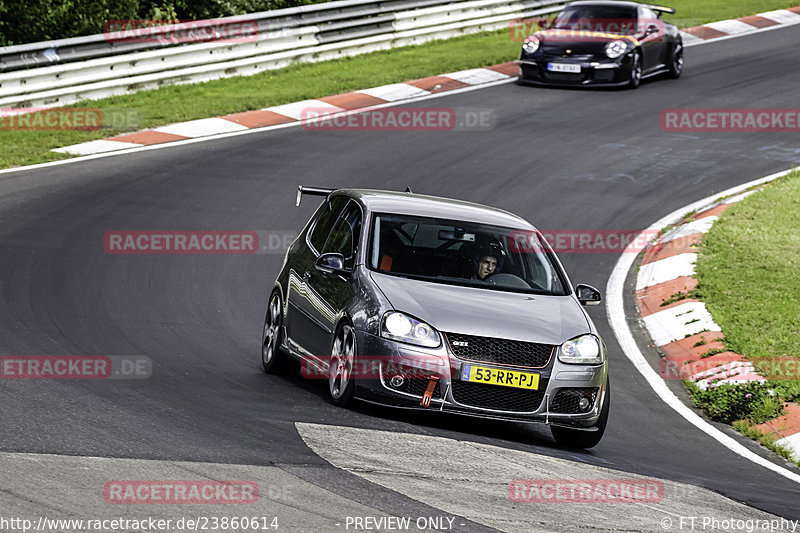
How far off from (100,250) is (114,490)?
7734mm

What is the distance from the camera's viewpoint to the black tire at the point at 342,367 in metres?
8.51

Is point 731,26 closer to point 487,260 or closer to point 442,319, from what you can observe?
point 487,260

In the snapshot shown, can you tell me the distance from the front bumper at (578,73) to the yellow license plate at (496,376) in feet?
50.1

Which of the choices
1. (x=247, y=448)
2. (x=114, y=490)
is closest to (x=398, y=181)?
(x=247, y=448)

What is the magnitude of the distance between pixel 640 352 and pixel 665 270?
7.92 feet

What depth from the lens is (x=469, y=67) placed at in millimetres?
24359

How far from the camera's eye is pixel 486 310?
859 centimetres

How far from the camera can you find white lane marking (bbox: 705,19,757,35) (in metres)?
29.2

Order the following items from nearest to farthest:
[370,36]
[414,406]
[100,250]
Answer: [414,406], [100,250], [370,36]

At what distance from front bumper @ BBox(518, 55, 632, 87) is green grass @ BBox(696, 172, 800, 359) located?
20.8 ft

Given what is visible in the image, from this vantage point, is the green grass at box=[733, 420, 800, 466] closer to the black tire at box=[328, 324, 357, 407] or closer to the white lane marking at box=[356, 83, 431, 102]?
the black tire at box=[328, 324, 357, 407]

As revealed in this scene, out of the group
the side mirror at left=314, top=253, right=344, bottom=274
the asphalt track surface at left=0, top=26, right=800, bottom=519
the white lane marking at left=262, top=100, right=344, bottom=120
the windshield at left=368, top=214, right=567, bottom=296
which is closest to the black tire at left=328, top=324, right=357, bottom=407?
the asphalt track surface at left=0, top=26, right=800, bottom=519

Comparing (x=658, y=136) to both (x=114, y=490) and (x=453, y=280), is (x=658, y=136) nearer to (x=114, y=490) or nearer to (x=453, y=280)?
(x=453, y=280)

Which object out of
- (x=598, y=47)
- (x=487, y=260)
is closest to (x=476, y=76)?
(x=598, y=47)
